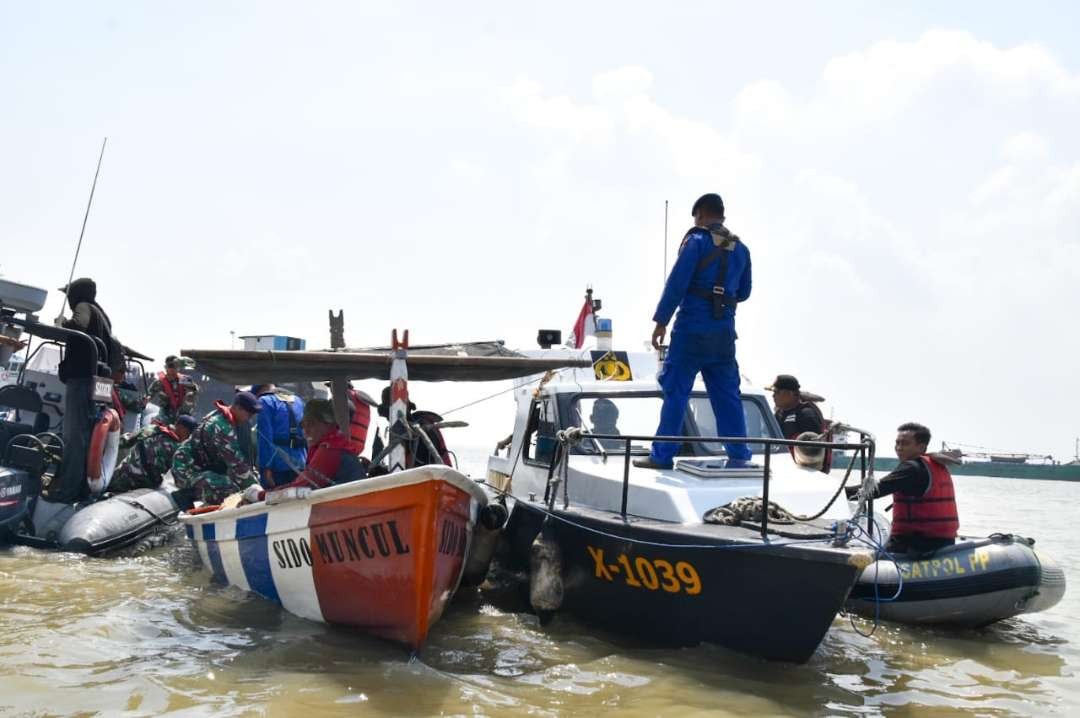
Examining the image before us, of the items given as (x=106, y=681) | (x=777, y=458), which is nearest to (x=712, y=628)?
(x=777, y=458)

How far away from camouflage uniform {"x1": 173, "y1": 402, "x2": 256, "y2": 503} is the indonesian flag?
15.7ft

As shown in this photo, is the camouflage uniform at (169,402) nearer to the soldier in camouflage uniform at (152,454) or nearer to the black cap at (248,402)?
the soldier in camouflage uniform at (152,454)

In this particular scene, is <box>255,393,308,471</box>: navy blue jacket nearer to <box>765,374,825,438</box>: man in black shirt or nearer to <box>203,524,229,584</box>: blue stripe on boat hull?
<box>203,524,229,584</box>: blue stripe on boat hull

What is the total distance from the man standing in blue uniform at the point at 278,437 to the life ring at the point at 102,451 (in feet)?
5.92

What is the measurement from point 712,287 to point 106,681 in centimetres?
474

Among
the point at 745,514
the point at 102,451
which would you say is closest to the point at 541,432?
the point at 745,514

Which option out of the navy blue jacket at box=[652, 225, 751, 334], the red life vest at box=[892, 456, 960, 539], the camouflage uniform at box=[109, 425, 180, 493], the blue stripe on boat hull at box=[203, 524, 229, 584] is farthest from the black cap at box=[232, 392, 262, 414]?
the red life vest at box=[892, 456, 960, 539]

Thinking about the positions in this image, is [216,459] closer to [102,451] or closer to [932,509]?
[102,451]

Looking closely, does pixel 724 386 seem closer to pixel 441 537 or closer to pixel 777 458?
pixel 777 458

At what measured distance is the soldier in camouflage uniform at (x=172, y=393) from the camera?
10836mm

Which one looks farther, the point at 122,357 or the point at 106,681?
the point at 122,357

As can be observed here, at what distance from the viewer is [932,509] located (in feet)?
23.2

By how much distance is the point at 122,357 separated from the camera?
34.1ft

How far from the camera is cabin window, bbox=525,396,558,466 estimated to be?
25.6 feet
